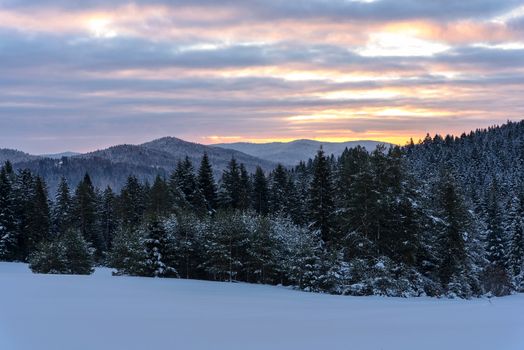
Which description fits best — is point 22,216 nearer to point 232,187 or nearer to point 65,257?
point 65,257

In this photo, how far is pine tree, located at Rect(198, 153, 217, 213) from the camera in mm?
55062

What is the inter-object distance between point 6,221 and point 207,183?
73.4ft

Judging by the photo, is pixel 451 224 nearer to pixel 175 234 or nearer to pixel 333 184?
pixel 333 184

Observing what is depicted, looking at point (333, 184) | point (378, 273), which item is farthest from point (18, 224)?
point (378, 273)

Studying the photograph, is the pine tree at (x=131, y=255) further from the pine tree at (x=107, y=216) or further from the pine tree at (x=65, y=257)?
the pine tree at (x=107, y=216)

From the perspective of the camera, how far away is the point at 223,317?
12.2 metres

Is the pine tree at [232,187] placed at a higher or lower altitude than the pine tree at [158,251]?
higher

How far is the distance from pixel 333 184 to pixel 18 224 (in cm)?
3636

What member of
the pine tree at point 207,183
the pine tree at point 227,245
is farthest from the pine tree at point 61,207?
the pine tree at point 227,245

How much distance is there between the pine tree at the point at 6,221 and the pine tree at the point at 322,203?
34023mm

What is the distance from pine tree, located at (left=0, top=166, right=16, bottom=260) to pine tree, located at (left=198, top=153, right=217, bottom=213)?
69.7ft

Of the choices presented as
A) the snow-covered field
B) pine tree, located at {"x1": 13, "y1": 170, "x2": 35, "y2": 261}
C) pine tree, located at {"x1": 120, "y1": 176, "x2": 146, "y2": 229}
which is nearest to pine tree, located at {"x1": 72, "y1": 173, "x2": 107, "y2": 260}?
pine tree, located at {"x1": 120, "y1": 176, "x2": 146, "y2": 229}

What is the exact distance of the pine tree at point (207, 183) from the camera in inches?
2168

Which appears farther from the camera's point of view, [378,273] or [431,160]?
[431,160]
